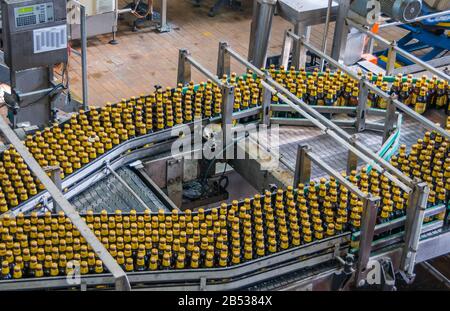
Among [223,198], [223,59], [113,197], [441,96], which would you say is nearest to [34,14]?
[223,59]

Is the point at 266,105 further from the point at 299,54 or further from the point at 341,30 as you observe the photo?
the point at 341,30

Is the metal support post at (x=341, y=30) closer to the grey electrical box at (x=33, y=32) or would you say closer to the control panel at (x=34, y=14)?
the grey electrical box at (x=33, y=32)

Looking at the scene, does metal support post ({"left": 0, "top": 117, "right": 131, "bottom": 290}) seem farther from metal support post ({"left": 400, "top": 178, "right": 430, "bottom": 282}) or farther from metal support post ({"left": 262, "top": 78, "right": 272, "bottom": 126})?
metal support post ({"left": 262, "top": 78, "right": 272, "bottom": 126})

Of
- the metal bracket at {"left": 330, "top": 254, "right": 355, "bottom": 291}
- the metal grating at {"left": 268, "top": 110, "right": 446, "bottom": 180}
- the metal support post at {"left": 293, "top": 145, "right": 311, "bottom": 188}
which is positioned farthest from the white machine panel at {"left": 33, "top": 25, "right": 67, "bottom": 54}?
the metal bracket at {"left": 330, "top": 254, "right": 355, "bottom": 291}

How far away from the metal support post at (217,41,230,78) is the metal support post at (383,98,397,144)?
1.81m

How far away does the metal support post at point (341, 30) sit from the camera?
394 inches

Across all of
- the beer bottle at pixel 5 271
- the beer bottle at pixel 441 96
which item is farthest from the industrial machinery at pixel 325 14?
the beer bottle at pixel 5 271

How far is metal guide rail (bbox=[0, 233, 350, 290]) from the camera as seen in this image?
5.88 m

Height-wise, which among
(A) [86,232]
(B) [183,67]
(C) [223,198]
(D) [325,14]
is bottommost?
(C) [223,198]

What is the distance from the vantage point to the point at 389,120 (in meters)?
8.19

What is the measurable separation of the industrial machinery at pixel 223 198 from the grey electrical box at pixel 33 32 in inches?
56.0

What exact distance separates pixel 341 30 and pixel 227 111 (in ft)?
8.92
